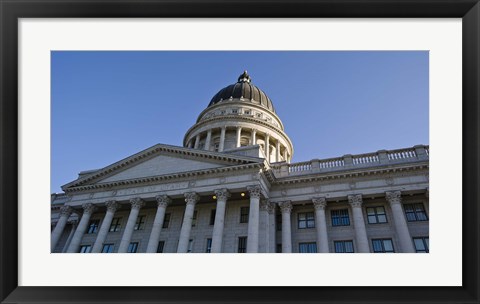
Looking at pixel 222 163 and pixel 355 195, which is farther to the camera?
pixel 222 163

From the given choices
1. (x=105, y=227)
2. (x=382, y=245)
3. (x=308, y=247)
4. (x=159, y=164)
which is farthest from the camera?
(x=159, y=164)

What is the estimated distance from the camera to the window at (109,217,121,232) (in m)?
31.5

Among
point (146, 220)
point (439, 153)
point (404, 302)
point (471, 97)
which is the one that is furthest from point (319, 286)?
point (146, 220)

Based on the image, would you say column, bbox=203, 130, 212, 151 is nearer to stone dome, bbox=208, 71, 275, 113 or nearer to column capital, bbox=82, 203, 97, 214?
stone dome, bbox=208, 71, 275, 113

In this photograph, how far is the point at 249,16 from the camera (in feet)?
18.3

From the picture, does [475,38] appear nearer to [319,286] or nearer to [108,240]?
[319,286]

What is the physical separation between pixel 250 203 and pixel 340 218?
787 cm

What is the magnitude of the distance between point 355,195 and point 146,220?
765 inches

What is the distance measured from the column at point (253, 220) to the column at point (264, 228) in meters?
1.58

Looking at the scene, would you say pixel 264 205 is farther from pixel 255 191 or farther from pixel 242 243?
pixel 242 243

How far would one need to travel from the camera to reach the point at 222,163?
91.7 ft

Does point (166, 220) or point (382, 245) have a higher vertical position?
point (166, 220)

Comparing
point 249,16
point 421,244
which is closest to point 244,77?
Answer: point 421,244

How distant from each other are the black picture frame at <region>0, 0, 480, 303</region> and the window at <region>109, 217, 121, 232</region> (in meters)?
28.3
